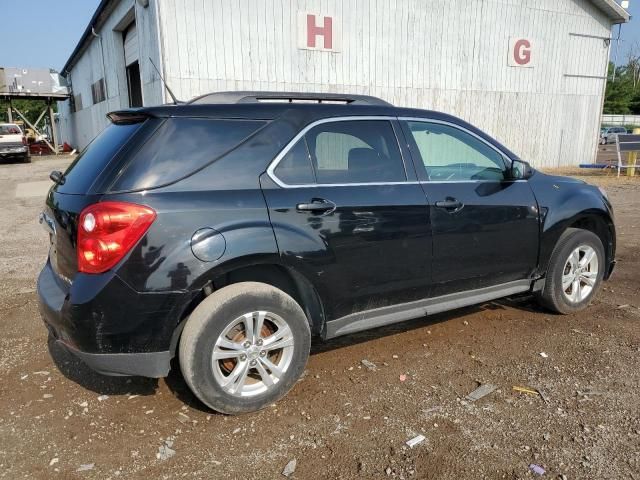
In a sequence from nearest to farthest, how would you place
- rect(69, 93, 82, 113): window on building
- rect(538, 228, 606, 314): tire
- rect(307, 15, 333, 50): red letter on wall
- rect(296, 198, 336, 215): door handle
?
rect(296, 198, 336, 215): door handle < rect(538, 228, 606, 314): tire < rect(307, 15, 333, 50): red letter on wall < rect(69, 93, 82, 113): window on building

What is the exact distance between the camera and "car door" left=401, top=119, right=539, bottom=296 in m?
3.55

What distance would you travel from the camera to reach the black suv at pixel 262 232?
2.63 m

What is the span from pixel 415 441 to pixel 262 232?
1.41 m

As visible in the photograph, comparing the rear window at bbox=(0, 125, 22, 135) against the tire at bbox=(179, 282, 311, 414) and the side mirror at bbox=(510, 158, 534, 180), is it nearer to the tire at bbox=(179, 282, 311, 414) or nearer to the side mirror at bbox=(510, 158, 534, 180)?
the tire at bbox=(179, 282, 311, 414)

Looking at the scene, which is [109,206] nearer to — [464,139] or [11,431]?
[11,431]

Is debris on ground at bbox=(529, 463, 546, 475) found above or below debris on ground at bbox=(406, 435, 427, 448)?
above

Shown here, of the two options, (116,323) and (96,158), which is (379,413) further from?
(96,158)

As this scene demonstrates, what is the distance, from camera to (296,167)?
10.1ft

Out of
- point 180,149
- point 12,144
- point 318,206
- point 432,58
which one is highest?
point 432,58

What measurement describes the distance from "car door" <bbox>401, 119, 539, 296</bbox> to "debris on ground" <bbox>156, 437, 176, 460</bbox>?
6.56 ft

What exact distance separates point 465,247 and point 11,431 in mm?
3087

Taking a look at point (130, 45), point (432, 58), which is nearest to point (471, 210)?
point (432, 58)

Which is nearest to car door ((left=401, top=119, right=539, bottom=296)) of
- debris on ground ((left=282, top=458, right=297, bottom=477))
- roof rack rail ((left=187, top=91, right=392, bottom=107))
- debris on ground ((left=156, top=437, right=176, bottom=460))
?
roof rack rail ((left=187, top=91, right=392, bottom=107))

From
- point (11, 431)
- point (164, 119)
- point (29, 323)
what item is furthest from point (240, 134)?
point (29, 323)
